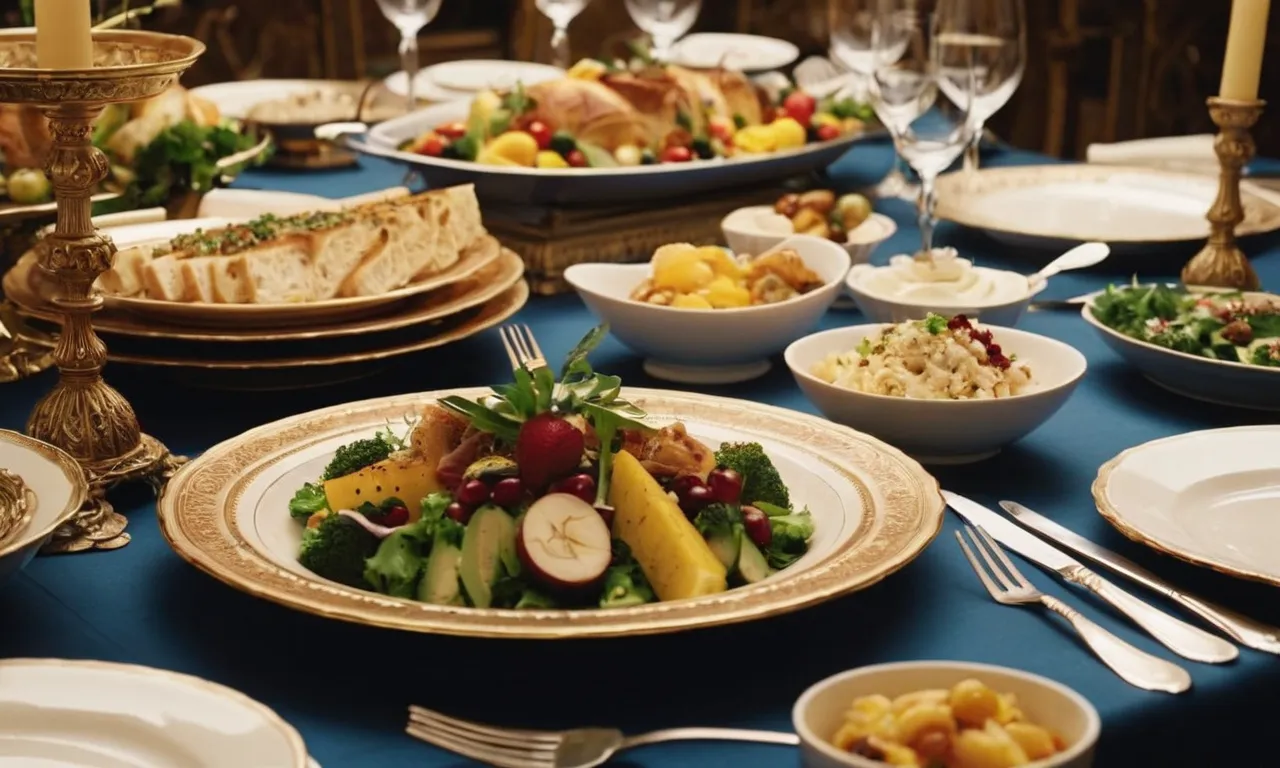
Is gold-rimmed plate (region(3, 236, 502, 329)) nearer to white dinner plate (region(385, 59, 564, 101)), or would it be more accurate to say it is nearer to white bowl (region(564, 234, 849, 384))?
white bowl (region(564, 234, 849, 384))

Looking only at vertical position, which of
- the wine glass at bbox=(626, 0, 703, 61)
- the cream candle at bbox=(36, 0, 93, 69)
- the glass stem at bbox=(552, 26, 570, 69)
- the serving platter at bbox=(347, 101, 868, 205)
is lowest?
the serving platter at bbox=(347, 101, 868, 205)

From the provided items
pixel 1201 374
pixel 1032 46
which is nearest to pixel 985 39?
pixel 1201 374

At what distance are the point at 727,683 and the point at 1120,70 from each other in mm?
4966

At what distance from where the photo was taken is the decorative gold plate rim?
3.67ft

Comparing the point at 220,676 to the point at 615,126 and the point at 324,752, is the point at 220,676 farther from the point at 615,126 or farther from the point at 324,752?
the point at 615,126

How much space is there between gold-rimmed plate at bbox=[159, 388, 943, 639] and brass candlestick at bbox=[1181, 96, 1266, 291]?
3.22ft

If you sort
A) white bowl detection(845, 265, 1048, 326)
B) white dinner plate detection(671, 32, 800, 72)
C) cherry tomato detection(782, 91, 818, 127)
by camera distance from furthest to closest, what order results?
white dinner plate detection(671, 32, 800, 72)
cherry tomato detection(782, 91, 818, 127)
white bowl detection(845, 265, 1048, 326)

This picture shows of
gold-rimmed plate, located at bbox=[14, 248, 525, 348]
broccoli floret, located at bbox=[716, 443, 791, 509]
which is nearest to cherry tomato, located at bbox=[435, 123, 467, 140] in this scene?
gold-rimmed plate, located at bbox=[14, 248, 525, 348]

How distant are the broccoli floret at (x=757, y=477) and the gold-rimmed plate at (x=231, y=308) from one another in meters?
0.59

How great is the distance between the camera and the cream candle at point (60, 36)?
132 cm

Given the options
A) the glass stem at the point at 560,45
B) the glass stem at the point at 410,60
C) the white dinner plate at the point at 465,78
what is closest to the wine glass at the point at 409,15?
the glass stem at the point at 410,60

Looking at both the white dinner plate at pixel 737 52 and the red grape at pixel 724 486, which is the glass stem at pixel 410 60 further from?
the red grape at pixel 724 486

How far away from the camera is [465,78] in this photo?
346 centimetres

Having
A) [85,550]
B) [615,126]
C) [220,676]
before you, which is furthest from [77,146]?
[615,126]
